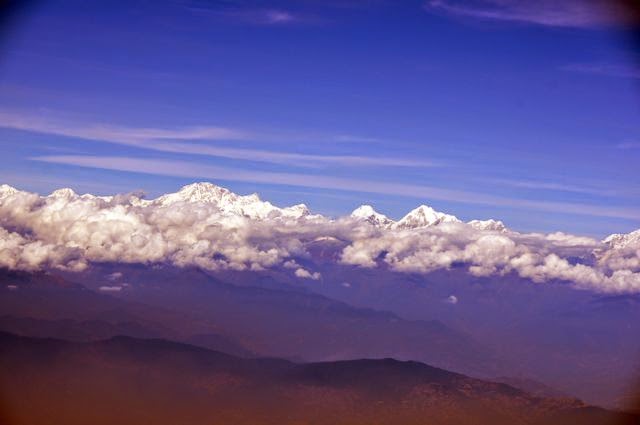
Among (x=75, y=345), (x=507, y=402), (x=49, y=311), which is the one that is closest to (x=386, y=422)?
(x=507, y=402)

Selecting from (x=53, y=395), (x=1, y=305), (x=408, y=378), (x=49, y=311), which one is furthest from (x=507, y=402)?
(x=1, y=305)

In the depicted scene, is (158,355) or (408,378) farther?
(158,355)

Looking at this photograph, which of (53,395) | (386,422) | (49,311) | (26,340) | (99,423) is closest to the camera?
(99,423)

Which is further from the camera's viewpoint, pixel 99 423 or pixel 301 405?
pixel 301 405

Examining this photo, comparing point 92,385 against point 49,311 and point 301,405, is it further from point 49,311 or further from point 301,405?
point 49,311

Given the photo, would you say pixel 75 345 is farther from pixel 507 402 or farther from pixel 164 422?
pixel 507 402

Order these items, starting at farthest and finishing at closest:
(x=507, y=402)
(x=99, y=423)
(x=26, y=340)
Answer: (x=26, y=340) < (x=507, y=402) < (x=99, y=423)
